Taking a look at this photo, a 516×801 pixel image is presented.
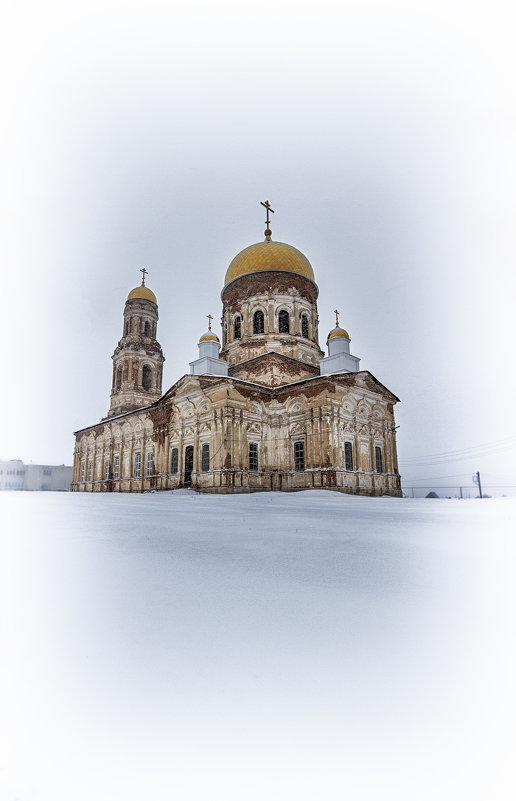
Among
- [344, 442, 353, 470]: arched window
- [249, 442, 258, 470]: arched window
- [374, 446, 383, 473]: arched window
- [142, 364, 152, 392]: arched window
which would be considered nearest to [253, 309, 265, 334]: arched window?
[249, 442, 258, 470]: arched window

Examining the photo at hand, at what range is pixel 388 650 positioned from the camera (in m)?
1.59

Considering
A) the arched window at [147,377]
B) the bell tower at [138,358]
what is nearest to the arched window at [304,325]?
the bell tower at [138,358]

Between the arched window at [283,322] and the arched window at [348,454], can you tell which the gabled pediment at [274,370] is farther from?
the arched window at [348,454]

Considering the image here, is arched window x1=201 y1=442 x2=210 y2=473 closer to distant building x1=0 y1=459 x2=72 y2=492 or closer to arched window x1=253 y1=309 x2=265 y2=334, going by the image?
arched window x1=253 y1=309 x2=265 y2=334

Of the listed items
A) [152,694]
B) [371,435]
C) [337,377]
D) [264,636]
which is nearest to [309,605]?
[264,636]

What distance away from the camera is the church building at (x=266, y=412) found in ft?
65.7

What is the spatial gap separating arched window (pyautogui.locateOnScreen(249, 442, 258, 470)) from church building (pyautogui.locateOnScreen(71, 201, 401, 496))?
0.18 ft

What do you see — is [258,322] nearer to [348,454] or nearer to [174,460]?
[174,460]

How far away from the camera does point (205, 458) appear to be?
2139 cm

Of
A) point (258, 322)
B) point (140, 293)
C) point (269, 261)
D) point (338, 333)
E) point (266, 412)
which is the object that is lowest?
point (266, 412)

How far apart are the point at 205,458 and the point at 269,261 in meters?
14.2

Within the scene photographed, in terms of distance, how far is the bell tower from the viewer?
108 feet

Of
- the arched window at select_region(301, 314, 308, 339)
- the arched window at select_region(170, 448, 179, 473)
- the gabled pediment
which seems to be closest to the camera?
the arched window at select_region(170, 448, 179, 473)

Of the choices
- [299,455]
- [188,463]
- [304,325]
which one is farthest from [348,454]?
[304,325]
